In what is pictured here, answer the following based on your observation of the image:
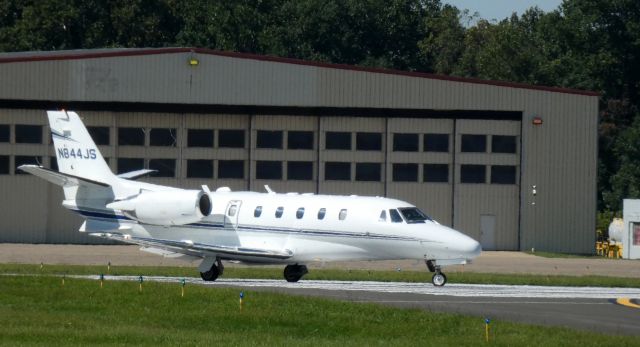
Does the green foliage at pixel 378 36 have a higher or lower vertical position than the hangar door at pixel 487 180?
higher

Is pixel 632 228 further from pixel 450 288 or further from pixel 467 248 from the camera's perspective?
pixel 467 248

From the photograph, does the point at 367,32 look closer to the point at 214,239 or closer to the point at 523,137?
the point at 523,137

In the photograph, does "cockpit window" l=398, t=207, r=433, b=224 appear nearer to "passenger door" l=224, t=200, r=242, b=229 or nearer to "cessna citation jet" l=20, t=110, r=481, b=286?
"cessna citation jet" l=20, t=110, r=481, b=286

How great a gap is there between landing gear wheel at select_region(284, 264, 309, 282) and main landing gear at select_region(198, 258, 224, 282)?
2.00m

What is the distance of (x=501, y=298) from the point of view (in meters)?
35.3

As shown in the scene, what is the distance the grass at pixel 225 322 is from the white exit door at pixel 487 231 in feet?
Result: 105

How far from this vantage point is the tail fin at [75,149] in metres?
43.3

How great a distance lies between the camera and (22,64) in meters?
61.1

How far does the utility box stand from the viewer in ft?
217

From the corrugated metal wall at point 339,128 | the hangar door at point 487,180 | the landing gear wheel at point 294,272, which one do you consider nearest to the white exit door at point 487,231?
the hangar door at point 487,180

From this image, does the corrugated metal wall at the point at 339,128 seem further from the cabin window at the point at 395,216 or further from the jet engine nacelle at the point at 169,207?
the cabin window at the point at 395,216

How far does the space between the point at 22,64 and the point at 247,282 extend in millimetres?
24463

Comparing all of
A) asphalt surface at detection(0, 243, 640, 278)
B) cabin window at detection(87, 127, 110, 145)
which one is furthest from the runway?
cabin window at detection(87, 127, 110, 145)

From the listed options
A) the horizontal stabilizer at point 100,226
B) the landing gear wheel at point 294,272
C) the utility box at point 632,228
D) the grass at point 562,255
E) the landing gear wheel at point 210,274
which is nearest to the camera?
the landing gear wheel at point 210,274
